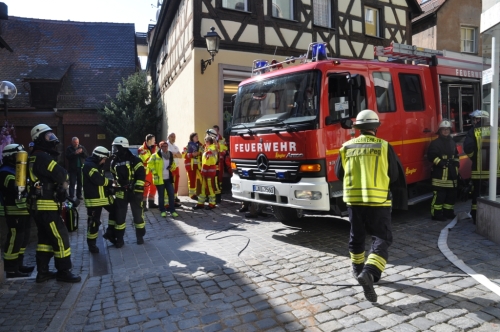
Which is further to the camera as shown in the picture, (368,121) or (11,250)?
(11,250)

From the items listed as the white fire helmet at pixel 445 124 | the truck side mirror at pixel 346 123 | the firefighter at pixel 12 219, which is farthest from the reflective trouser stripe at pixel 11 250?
the white fire helmet at pixel 445 124

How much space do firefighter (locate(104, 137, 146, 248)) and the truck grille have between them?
64.1 inches

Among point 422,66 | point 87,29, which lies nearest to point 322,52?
point 422,66

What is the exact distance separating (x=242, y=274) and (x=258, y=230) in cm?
241

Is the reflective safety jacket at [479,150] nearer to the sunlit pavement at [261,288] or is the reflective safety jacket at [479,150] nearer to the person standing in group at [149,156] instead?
the sunlit pavement at [261,288]

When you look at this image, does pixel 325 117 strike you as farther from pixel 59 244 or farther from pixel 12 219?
pixel 12 219

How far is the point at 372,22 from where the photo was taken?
15.9 metres

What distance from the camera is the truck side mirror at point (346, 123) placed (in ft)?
20.2

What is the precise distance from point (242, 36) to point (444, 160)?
7072 millimetres

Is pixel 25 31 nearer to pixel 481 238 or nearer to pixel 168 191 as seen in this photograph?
pixel 168 191

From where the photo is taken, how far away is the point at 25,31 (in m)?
24.6

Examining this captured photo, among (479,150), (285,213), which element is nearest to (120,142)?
(285,213)

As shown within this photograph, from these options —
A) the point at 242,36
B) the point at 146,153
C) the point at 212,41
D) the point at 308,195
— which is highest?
the point at 242,36

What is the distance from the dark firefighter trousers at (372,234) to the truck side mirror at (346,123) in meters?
1.93
